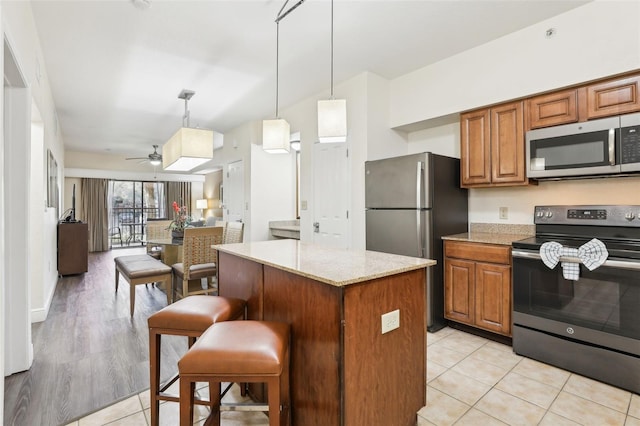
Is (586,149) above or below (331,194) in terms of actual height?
above

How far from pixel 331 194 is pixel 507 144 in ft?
6.44

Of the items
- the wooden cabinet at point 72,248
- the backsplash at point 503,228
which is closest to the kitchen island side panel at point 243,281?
the backsplash at point 503,228

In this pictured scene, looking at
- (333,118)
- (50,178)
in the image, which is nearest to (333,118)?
(333,118)

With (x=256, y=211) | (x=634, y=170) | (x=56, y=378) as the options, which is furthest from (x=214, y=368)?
(x=256, y=211)

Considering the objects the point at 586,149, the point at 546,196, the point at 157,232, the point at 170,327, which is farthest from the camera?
the point at 157,232

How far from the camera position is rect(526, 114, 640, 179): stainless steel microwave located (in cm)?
228

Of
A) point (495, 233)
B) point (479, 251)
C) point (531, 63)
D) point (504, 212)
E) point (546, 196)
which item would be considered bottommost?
point (479, 251)

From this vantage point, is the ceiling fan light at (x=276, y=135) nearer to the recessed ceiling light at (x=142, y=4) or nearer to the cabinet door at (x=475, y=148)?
the recessed ceiling light at (x=142, y=4)

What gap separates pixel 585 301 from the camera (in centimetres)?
226

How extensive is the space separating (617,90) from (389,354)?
255 cm

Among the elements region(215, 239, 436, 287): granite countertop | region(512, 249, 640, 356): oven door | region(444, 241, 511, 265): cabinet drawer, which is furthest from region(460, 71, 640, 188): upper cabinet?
region(215, 239, 436, 287): granite countertop

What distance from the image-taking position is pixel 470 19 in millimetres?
2662

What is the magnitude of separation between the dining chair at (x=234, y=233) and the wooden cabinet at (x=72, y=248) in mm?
3278

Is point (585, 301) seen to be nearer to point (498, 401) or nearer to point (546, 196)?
point (498, 401)
